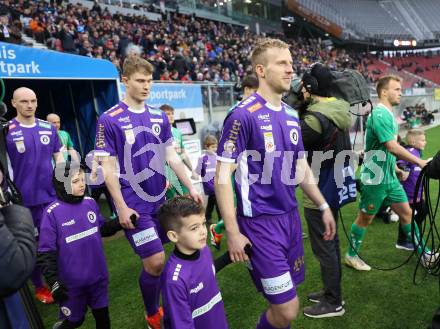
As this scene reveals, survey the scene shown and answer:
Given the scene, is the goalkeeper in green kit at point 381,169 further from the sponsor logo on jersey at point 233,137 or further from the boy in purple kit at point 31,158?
the boy in purple kit at point 31,158

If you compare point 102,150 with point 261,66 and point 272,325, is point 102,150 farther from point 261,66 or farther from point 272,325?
point 272,325

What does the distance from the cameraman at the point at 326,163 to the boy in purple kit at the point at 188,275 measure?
1.20 metres

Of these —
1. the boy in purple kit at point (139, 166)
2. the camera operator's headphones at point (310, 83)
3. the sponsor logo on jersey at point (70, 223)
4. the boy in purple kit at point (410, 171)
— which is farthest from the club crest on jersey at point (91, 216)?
the boy in purple kit at point (410, 171)

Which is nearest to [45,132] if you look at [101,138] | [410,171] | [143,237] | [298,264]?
[101,138]

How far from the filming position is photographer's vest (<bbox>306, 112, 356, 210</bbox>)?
3.12 metres

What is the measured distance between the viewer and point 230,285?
409 cm

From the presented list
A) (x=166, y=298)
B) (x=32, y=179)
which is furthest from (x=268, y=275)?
(x=32, y=179)

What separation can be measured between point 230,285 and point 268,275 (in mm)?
1880

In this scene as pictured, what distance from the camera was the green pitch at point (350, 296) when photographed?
3.26 meters

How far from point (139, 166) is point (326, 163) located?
156cm

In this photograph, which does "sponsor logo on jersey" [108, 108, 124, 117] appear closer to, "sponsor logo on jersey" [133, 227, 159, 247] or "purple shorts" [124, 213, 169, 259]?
"purple shorts" [124, 213, 169, 259]

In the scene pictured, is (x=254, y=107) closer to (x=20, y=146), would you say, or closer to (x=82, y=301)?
(x=82, y=301)

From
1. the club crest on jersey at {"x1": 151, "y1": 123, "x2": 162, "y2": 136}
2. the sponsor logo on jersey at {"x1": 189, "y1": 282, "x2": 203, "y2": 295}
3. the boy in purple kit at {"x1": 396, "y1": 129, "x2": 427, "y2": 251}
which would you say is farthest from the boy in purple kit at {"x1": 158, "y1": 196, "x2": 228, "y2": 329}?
the boy in purple kit at {"x1": 396, "y1": 129, "x2": 427, "y2": 251}

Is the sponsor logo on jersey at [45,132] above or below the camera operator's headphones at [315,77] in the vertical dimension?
below
